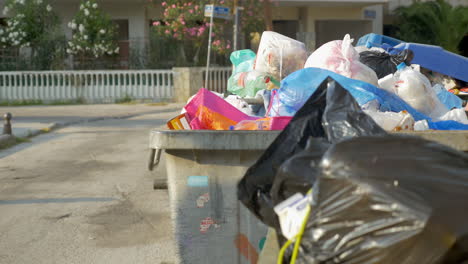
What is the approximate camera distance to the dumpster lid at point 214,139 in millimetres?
3109

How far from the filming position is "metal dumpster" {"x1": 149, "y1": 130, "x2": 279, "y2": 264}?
10.3 feet

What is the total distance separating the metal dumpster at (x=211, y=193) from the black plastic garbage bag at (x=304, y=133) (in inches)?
18.3

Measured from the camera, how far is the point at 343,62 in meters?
3.97

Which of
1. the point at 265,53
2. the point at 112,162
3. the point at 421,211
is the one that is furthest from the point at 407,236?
the point at 112,162

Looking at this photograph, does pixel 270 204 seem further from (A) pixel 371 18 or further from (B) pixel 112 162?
(A) pixel 371 18

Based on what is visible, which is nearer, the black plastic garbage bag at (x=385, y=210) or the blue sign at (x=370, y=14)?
the black plastic garbage bag at (x=385, y=210)

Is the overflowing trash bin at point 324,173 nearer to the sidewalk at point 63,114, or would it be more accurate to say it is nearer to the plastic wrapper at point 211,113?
the plastic wrapper at point 211,113

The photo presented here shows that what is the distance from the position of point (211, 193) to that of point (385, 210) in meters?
1.25

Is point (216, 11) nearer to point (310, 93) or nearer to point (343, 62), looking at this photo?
point (343, 62)

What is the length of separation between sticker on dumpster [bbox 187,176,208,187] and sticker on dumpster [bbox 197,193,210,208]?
0.17 ft

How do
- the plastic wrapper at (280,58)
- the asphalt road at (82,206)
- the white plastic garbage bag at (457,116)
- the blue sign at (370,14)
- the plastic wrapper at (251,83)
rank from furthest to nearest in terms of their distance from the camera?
the blue sign at (370,14) → the asphalt road at (82,206) → the plastic wrapper at (280,58) → the plastic wrapper at (251,83) → the white plastic garbage bag at (457,116)

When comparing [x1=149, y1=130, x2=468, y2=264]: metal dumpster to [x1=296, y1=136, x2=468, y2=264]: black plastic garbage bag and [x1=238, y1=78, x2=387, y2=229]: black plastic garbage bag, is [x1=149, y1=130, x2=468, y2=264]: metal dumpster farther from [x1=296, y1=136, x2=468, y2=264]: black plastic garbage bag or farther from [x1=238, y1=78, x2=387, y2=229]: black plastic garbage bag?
[x1=296, y1=136, x2=468, y2=264]: black plastic garbage bag

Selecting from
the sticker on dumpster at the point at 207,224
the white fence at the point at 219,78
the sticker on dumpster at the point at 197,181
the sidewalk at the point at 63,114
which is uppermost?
the sticker on dumpster at the point at 197,181

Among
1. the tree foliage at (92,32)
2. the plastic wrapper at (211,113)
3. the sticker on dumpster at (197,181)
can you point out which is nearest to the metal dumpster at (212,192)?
the sticker on dumpster at (197,181)
